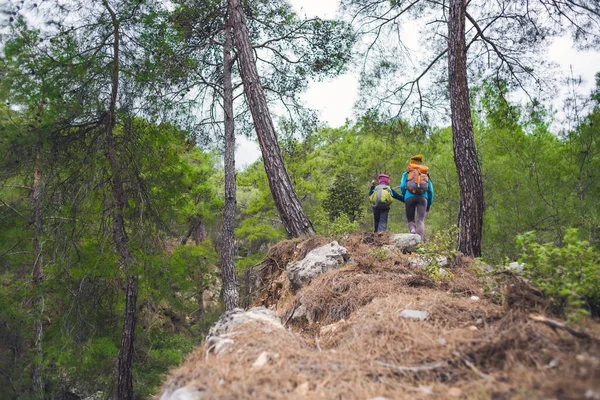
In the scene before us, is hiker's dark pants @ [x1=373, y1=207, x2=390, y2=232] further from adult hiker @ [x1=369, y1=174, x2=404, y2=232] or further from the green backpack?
the green backpack

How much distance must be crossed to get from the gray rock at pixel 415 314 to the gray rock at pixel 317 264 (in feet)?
6.21

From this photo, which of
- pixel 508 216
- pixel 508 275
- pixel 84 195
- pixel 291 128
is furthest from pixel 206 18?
pixel 508 216

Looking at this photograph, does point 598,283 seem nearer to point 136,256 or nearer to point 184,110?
point 136,256

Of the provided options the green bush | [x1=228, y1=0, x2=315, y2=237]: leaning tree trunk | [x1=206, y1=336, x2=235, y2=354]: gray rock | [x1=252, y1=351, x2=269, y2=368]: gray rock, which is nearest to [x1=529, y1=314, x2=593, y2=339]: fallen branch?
the green bush

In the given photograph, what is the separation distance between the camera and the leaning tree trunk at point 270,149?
6406 mm

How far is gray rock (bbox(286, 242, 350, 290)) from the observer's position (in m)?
4.55

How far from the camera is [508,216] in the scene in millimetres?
13164

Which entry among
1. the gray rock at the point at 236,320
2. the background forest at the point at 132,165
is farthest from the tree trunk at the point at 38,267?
the gray rock at the point at 236,320

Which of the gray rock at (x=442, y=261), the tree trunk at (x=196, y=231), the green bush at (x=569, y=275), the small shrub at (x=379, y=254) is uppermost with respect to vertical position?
the green bush at (x=569, y=275)

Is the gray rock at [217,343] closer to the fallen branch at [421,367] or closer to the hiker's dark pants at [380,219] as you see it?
the fallen branch at [421,367]

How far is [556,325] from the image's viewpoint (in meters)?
1.93

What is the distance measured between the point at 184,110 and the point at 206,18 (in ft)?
7.14

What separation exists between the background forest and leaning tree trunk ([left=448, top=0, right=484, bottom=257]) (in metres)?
1.45

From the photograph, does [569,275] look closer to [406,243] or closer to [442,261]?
[442,261]
